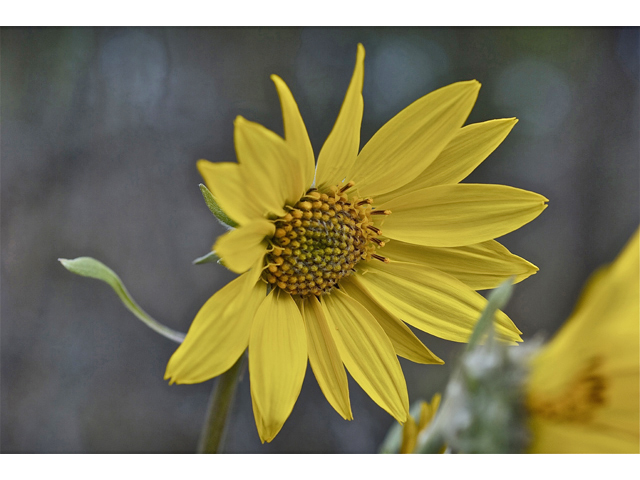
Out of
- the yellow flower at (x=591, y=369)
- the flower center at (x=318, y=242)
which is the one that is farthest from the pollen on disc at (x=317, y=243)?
the yellow flower at (x=591, y=369)

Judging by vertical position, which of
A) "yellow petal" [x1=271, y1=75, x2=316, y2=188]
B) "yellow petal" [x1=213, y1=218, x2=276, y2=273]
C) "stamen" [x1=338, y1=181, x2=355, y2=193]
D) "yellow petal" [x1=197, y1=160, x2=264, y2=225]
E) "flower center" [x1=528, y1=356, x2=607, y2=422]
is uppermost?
"yellow petal" [x1=271, y1=75, x2=316, y2=188]

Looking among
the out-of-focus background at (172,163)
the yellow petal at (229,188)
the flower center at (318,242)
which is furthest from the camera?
the out-of-focus background at (172,163)

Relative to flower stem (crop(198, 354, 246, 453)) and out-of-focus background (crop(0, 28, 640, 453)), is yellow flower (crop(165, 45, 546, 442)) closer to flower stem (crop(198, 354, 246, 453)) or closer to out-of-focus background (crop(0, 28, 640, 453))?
flower stem (crop(198, 354, 246, 453))

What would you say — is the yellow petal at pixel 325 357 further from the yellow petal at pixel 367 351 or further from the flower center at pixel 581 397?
the flower center at pixel 581 397

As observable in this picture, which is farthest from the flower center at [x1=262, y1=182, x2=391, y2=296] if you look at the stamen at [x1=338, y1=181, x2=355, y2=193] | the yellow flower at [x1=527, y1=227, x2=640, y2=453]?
the yellow flower at [x1=527, y1=227, x2=640, y2=453]
